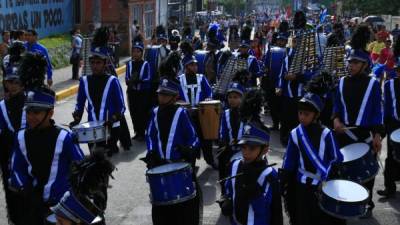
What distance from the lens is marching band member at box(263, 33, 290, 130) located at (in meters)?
13.1

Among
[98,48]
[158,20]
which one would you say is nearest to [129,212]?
[98,48]

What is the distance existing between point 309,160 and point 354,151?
1154 mm

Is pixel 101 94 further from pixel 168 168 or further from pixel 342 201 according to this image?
pixel 342 201

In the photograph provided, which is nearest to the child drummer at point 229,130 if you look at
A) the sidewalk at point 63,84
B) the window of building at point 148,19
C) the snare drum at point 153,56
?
the snare drum at point 153,56

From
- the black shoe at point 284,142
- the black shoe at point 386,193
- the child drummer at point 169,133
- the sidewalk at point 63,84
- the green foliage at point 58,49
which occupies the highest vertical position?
the child drummer at point 169,133

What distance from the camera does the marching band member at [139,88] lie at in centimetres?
1244

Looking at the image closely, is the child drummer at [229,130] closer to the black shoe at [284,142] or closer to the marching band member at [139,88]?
the black shoe at [284,142]

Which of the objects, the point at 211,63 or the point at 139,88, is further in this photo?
the point at 211,63

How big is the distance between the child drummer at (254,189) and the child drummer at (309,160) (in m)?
0.87

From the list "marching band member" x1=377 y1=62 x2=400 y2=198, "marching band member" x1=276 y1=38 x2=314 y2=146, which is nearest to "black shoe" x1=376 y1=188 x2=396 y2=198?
"marching band member" x1=377 y1=62 x2=400 y2=198

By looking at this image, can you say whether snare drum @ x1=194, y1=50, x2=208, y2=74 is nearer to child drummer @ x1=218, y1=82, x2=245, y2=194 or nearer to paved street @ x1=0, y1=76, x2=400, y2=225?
paved street @ x1=0, y1=76, x2=400, y2=225

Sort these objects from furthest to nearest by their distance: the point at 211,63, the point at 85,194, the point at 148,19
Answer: the point at 148,19 < the point at 211,63 < the point at 85,194

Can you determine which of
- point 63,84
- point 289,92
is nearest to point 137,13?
point 63,84

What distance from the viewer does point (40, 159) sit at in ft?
18.0
